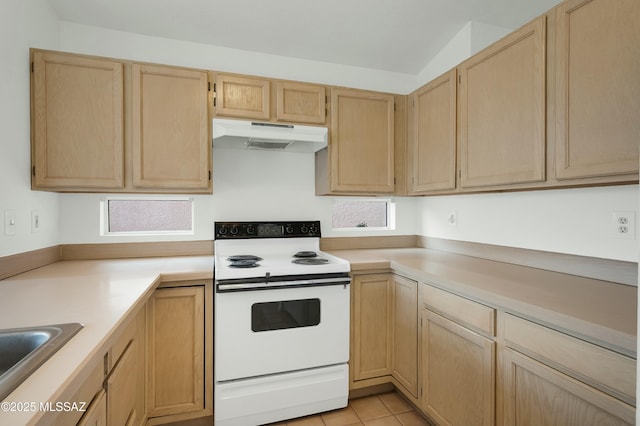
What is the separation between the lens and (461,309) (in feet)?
5.04

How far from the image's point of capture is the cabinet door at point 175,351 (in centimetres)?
172

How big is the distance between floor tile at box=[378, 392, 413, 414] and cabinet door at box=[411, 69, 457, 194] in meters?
1.42

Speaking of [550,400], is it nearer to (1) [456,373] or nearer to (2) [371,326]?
(1) [456,373]

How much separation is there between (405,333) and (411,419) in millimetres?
498

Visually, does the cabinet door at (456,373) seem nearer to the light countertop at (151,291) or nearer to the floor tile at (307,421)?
the light countertop at (151,291)

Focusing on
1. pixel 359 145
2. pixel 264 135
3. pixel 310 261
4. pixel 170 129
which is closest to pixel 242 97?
pixel 264 135

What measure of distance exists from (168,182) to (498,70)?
6.49 ft

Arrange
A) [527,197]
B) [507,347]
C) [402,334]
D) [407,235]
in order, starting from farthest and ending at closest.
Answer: [407,235] → [402,334] → [527,197] → [507,347]

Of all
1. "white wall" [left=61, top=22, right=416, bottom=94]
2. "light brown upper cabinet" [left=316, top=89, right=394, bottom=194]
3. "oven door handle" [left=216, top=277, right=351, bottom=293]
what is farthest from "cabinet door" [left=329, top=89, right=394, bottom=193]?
"oven door handle" [left=216, top=277, right=351, bottom=293]

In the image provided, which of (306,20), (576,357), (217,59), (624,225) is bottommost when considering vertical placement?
(576,357)

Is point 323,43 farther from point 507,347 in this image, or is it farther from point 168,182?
point 507,347

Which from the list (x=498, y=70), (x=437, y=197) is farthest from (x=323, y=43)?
(x=437, y=197)

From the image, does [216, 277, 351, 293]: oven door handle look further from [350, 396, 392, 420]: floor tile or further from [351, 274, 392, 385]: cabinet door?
[350, 396, 392, 420]: floor tile

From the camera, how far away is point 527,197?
1899 millimetres
